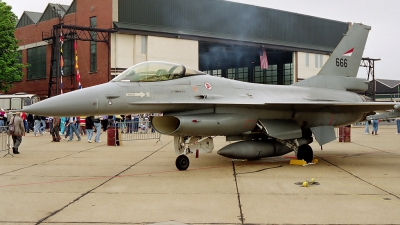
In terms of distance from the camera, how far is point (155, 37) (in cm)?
3281

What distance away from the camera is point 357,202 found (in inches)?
236

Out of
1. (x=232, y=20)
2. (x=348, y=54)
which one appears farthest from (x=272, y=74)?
(x=348, y=54)

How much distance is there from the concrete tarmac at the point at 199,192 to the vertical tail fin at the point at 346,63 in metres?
2.72

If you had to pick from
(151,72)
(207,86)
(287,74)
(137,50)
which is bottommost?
(207,86)

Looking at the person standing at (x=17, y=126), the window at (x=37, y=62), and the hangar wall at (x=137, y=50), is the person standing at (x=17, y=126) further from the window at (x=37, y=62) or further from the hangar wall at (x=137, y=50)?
the window at (x=37, y=62)

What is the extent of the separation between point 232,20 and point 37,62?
20.5 metres

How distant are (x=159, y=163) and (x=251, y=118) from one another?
2.87m

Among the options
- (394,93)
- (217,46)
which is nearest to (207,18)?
(217,46)

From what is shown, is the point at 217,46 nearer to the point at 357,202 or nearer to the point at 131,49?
the point at 131,49

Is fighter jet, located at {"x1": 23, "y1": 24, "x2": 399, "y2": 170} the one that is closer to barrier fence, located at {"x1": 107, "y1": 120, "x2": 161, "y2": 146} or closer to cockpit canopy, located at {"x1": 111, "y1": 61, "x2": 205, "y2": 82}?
cockpit canopy, located at {"x1": 111, "y1": 61, "x2": 205, "y2": 82}

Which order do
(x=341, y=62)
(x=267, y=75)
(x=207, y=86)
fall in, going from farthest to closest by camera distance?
(x=267, y=75)
(x=341, y=62)
(x=207, y=86)

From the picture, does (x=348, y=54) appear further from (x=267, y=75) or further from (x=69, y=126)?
(x=267, y=75)

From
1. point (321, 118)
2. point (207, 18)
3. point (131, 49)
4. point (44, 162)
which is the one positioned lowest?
point (44, 162)

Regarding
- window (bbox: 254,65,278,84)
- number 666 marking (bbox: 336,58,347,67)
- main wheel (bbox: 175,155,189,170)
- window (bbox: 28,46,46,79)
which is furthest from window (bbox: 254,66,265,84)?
main wheel (bbox: 175,155,189,170)
